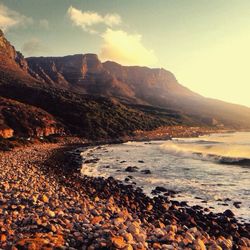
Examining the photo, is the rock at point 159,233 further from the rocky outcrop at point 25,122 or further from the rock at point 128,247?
the rocky outcrop at point 25,122

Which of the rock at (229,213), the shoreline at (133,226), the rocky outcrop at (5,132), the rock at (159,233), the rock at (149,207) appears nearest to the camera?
the shoreline at (133,226)

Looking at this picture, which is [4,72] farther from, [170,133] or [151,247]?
[151,247]

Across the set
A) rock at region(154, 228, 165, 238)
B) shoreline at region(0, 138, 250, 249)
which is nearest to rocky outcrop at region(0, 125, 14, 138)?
shoreline at region(0, 138, 250, 249)

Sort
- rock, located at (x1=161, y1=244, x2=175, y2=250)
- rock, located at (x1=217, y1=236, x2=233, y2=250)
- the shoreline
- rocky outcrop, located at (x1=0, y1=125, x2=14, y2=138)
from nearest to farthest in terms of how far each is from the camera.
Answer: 1. the shoreline
2. rock, located at (x1=161, y1=244, x2=175, y2=250)
3. rock, located at (x1=217, y1=236, x2=233, y2=250)
4. rocky outcrop, located at (x1=0, y1=125, x2=14, y2=138)

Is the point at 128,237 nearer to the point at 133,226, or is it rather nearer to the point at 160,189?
the point at 133,226

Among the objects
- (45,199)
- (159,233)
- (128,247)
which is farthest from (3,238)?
(45,199)

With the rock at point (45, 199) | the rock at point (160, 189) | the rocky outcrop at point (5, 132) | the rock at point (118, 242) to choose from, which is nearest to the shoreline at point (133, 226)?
the rock at point (118, 242)

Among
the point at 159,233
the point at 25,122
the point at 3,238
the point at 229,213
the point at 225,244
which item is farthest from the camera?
the point at 25,122

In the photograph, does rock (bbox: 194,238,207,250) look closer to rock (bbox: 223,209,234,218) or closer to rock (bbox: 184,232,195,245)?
rock (bbox: 184,232,195,245)

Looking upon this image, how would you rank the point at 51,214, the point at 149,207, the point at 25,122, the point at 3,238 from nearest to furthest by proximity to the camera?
the point at 3,238, the point at 51,214, the point at 149,207, the point at 25,122

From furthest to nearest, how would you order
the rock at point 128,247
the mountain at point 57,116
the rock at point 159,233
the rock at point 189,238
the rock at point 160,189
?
the mountain at point 57,116, the rock at point 160,189, the rock at point 159,233, the rock at point 189,238, the rock at point 128,247

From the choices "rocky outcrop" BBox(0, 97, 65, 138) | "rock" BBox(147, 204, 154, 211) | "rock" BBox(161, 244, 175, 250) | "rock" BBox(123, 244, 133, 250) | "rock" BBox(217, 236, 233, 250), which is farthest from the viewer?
"rocky outcrop" BBox(0, 97, 65, 138)

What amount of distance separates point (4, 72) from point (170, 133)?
9187 centimetres

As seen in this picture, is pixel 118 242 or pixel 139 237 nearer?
pixel 118 242
